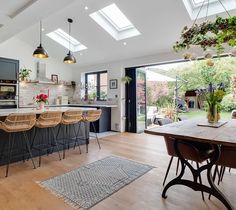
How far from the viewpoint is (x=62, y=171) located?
2910mm

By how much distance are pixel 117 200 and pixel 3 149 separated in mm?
2202

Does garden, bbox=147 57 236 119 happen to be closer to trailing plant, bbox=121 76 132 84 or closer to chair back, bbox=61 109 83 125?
trailing plant, bbox=121 76 132 84

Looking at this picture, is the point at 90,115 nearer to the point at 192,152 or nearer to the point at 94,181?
the point at 94,181

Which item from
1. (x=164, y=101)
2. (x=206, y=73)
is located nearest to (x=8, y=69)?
(x=164, y=101)

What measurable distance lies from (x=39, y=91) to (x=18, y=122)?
4272mm

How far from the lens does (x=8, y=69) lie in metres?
5.46

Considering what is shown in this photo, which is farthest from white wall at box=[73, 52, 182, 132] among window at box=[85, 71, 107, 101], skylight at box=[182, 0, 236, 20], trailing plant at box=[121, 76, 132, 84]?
skylight at box=[182, 0, 236, 20]

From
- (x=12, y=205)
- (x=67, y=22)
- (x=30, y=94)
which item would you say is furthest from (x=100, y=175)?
(x=30, y=94)

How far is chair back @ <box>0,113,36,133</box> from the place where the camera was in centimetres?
276

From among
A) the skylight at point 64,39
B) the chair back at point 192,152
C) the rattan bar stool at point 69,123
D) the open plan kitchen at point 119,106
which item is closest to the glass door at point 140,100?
the open plan kitchen at point 119,106

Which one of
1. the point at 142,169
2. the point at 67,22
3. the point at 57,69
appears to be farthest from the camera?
the point at 57,69

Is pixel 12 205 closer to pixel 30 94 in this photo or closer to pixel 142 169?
pixel 142 169

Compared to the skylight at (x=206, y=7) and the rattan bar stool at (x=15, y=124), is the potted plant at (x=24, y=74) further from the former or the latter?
the skylight at (x=206, y=7)

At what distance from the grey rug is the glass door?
298 centimetres
